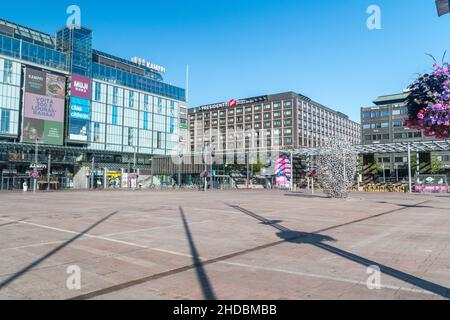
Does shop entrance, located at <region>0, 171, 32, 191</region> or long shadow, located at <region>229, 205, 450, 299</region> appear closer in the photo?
long shadow, located at <region>229, 205, 450, 299</region>

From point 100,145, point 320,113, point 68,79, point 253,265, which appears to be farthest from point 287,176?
point 320,113

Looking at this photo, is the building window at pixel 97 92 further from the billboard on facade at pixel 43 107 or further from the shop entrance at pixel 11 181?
the shop entrance at pixel 11 181

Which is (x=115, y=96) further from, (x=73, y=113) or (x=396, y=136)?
(x=396, y=136)

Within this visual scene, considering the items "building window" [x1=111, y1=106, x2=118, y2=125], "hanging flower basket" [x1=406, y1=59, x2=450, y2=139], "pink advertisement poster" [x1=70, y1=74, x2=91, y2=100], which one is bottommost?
"hanging flower basket" [x1=406, y1=59, x2=450, y2=139]

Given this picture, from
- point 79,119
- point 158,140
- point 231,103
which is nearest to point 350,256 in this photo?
point 79,119

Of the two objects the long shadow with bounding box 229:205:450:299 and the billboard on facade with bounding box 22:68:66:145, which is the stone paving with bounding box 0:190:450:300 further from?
the billboard on facade with bounding box 22:68:66:145

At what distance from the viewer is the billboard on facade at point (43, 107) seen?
61.8 m

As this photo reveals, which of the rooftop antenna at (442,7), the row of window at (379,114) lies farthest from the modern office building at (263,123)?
the rooftop antenna at (442,7)

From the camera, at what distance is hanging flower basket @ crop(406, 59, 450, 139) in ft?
18.4

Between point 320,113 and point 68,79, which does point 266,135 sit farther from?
point 68,79

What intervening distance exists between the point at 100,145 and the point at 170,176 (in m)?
16.8

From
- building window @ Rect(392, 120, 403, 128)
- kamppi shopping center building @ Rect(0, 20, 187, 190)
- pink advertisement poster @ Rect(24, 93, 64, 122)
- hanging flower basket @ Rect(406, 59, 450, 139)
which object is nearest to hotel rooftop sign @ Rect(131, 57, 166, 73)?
kamppi shopping center building @ Rect(0, 20, 187, 190)

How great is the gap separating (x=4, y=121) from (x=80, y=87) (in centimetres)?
1558

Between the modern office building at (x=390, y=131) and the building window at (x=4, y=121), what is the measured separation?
3115 inches
